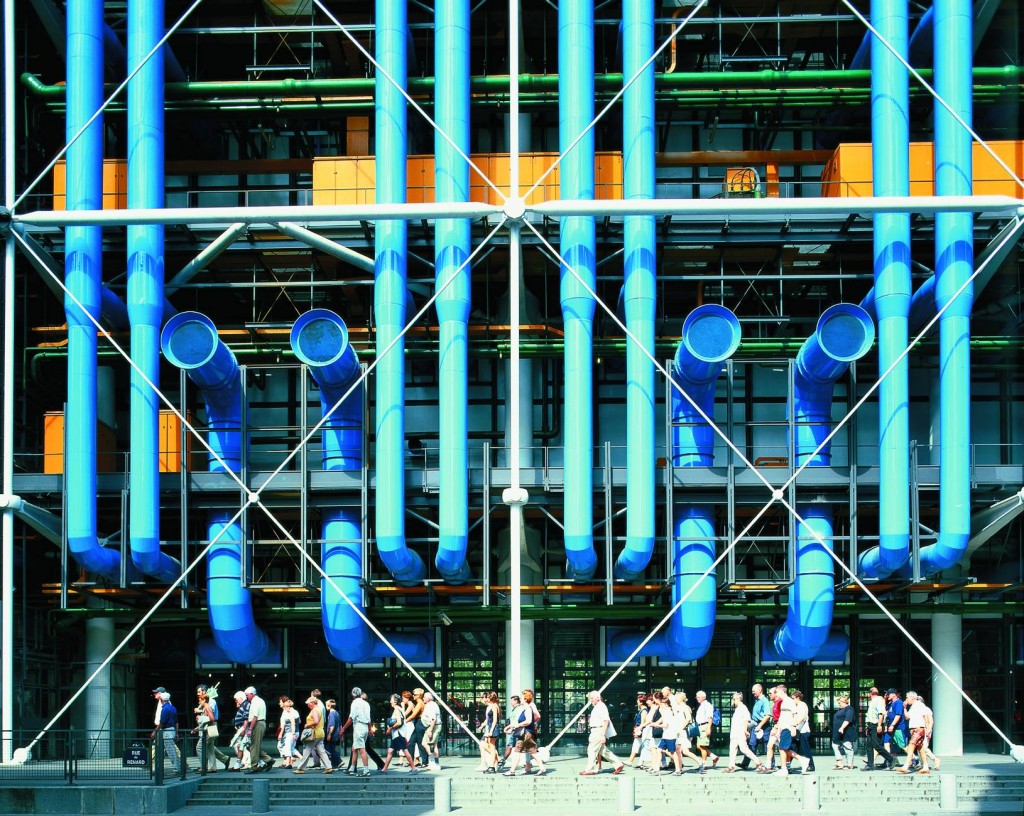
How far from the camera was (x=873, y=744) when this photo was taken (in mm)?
20969

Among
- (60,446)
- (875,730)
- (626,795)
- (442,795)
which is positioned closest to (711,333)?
(875,730)

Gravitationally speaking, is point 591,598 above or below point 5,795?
above

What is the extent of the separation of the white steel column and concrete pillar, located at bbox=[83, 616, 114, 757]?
157 inches

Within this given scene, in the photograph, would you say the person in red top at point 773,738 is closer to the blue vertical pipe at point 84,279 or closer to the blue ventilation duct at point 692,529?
the blue ventilation duct at point 692,529

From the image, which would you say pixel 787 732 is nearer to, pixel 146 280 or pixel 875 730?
pixel 875 730

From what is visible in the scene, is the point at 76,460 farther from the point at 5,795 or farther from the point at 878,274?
the point at 878,274

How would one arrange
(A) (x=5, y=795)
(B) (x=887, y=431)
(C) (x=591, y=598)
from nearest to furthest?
(A) (x=5, y=795), (B) (x=887, y=431), (C) (x=591, y=598)

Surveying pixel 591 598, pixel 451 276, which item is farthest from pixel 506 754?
pixel 451 276

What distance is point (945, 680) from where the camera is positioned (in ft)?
83.2

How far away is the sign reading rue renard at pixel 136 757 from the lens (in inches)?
768

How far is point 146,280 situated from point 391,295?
4.00 meters

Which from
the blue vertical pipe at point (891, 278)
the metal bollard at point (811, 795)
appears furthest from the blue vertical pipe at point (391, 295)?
the blue vertical pipe at point (891, 278)

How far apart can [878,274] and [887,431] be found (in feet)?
8.26

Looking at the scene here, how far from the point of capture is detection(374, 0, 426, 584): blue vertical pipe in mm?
22547
